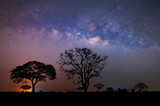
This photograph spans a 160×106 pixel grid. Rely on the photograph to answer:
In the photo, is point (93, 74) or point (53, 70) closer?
point (93, 74)

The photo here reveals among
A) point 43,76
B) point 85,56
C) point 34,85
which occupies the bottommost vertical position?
point 34,85

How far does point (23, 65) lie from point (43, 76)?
8181 mm

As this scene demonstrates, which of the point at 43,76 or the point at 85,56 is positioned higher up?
the point at 85,56

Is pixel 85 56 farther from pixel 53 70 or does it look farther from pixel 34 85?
pixel 34 85

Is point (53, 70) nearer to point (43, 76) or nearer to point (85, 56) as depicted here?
point (43, 76)

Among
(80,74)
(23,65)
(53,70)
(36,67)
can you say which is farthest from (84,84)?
(23,65)

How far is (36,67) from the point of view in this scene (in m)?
45.5
